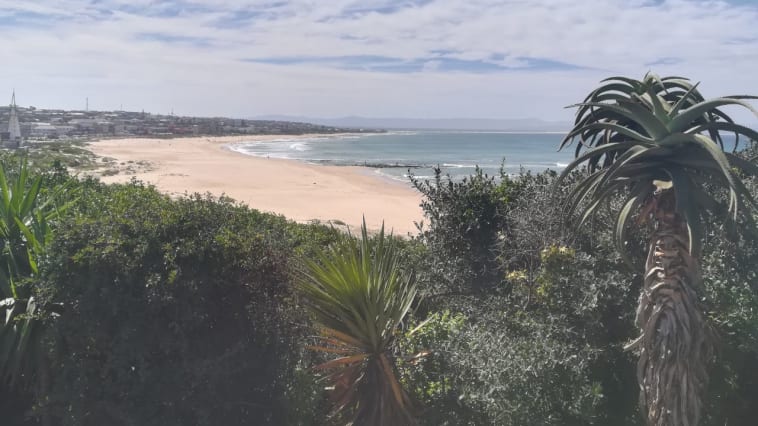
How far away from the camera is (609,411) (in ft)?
13.2

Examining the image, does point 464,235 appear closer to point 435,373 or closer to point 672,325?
point 435,373

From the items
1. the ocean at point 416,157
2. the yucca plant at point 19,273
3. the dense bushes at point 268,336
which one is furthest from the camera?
the ocean at point 416,157

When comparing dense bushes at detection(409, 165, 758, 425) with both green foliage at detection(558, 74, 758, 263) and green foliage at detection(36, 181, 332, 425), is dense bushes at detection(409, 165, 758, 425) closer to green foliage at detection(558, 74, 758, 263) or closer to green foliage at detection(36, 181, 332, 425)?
green foliage at detection(558, 74, 758, 263)

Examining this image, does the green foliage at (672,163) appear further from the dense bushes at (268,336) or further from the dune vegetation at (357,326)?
the dense bushes at (268,336)

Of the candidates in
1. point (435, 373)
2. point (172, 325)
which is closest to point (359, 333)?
point (435, 373)

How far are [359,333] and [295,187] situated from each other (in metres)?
28.7

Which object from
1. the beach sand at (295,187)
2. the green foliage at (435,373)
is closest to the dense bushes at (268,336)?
the green foliage at (435,373)

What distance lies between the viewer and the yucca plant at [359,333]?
3.87 m

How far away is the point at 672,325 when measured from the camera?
312 centimetres

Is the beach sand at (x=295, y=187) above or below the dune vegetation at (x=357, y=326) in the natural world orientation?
below

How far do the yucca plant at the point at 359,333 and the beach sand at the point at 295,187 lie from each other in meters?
13.1

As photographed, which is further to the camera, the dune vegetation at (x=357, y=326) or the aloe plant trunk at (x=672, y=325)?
the dune vegetation at (x=357, y=326)

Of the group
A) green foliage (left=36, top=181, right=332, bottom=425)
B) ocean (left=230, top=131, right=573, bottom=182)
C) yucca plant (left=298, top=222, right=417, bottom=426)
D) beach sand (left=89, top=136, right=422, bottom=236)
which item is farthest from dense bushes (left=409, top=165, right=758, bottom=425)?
ocean (left=230, top=131, right=573, bottom=182)

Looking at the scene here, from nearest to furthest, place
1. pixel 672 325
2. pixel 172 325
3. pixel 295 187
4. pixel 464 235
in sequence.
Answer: pixel 672 325, pixel 172 325, pixel 464 235, pixel 295 187
